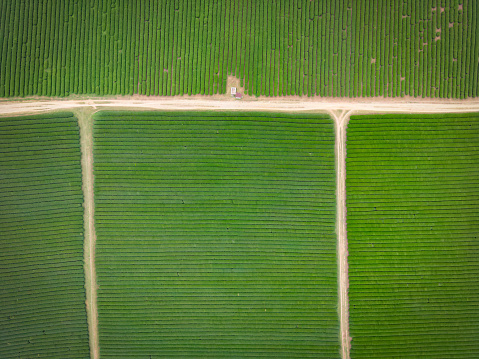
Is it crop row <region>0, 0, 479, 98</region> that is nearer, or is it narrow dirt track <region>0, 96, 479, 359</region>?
narrow dirt track <region>0, 96, 479, 359</region>

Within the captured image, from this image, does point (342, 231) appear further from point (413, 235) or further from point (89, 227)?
point (89, 227)

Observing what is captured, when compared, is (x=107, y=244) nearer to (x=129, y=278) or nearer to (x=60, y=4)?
(x=129, y=278)

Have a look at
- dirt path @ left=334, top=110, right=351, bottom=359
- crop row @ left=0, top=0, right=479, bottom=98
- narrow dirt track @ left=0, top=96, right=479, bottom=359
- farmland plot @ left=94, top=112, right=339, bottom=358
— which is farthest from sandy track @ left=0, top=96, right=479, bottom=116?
dirt path @ left=334, top=110, right=351, bottom=359

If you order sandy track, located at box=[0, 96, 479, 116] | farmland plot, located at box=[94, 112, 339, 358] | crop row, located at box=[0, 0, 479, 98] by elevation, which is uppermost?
crop row, located at box=[0, 0, 479, 98]

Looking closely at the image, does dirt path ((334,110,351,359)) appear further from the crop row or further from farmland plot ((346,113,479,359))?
the crop row

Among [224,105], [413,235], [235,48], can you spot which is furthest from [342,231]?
[235,48]

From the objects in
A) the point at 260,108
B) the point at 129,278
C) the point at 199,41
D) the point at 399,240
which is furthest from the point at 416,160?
the point at 129,278
